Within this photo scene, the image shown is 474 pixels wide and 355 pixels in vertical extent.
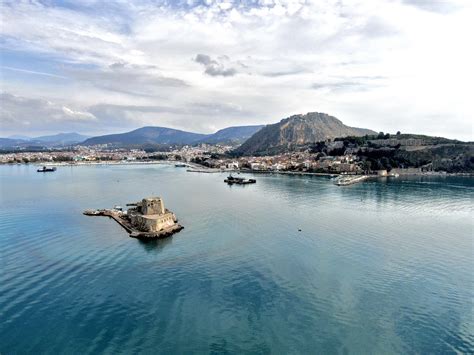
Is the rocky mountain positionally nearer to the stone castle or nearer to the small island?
the small island

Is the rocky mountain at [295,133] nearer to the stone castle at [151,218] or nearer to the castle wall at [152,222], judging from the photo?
the stone castle at [151,218]

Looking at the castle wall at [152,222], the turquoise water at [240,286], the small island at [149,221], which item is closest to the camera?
the turquoise water at [240,286]

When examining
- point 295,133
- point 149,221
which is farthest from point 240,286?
point 295,133

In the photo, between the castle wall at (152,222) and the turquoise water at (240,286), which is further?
the castle wall at (152,222)

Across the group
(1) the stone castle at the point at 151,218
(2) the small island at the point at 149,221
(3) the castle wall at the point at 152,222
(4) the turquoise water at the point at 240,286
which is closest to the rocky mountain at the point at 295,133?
(2) the small island at the point at 149,221

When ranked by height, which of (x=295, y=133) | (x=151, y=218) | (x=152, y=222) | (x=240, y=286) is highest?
(x=295, y=133)

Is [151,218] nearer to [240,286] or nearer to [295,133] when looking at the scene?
[240,286]

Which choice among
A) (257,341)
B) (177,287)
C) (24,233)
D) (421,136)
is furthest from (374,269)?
(421,136)
